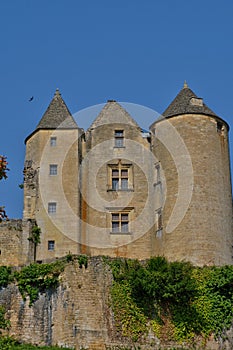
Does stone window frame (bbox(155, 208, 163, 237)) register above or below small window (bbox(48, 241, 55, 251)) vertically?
above

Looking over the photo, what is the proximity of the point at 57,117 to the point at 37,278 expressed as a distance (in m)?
12.8

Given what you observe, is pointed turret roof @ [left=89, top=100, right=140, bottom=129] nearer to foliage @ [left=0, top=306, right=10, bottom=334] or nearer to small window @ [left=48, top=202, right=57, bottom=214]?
small window @ [left=48, top=202, right=57, bottom=214]

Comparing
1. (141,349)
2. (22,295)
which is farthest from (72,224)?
(141,349)

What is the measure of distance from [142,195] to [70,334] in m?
12.6

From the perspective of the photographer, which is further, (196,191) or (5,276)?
(196,191)

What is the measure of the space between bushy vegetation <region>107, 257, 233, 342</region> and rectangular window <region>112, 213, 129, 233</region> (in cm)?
720

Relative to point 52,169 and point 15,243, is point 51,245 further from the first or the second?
point 52,169

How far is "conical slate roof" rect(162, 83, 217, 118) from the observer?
1816 inches

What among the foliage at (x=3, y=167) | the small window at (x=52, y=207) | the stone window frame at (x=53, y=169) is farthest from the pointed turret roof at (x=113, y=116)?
the foliage at (x=3, y=167)

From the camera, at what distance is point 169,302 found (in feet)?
129

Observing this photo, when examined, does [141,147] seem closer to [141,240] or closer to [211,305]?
[141,240]

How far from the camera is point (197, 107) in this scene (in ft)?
153

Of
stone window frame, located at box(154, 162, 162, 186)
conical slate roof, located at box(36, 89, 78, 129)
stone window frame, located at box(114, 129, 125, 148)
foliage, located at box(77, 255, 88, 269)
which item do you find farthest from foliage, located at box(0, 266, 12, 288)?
stone window frame, located at box(114, 129, 125, 148)

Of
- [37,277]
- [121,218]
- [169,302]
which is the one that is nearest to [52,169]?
[121,218]
